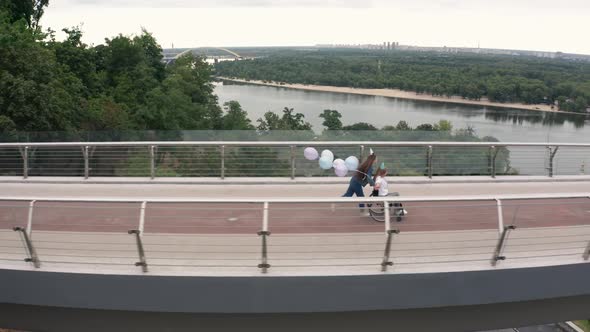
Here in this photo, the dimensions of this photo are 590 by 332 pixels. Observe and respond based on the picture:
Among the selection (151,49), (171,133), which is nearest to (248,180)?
(171,133)

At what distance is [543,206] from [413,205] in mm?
1555

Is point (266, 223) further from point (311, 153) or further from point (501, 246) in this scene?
point (311, 153)

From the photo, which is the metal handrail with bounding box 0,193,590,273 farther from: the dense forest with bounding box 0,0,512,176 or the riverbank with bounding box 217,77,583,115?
the riverbank with bounding box 217,77,583,115

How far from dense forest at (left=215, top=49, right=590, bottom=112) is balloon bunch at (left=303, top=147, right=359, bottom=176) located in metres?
29.5

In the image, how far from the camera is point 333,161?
11133 mm

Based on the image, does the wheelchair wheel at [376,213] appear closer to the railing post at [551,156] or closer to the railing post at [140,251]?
the railing post at [140,251]

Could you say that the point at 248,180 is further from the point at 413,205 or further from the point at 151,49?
the point at 151,49

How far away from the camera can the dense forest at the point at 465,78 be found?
4312 centimetres

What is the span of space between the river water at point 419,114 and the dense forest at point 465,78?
176 centimetres

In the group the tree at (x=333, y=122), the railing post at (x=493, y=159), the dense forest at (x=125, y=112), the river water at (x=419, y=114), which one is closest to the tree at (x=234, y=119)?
the dense forest at (x=125, y=112)

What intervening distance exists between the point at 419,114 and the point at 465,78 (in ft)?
26.8

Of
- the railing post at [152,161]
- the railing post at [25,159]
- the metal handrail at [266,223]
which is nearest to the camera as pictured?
the metal handrail at [266,223]

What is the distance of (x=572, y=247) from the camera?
750cm

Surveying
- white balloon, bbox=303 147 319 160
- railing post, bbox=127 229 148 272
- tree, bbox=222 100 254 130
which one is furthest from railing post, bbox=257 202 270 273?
tree, bbox=222 100 254 130
